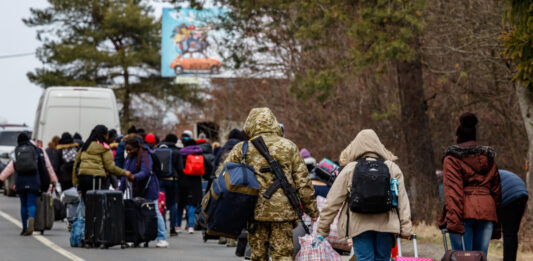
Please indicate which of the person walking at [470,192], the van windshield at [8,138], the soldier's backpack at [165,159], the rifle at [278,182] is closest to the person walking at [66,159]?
the soldier's backpack at [165,159]

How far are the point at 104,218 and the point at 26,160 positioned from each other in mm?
3227

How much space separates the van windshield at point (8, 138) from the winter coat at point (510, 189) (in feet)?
88.6

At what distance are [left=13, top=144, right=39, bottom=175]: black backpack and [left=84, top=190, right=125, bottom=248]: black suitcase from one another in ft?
8.87

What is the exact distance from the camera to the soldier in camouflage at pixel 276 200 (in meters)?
8.97

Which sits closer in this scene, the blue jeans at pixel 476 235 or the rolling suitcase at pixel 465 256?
the rolling suitcase at pixel 465 256

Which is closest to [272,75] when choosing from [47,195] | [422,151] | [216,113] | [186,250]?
[422,151]

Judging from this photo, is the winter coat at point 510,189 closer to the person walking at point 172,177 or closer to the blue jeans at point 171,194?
the person walking at point 172,177

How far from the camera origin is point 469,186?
9.77m

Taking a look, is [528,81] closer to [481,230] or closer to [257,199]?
[481,230]

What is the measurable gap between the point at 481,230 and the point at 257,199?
2238mm

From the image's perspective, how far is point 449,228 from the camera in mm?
9648

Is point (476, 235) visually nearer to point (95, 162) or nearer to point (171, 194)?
point (95, 162)

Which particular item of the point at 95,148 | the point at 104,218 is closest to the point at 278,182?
the point at 104,218

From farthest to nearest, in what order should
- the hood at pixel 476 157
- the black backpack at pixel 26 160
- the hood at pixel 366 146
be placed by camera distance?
the black backpack at pixel 26 160 < the hood at pixel 476 157 < the hood at pixel 366 146
